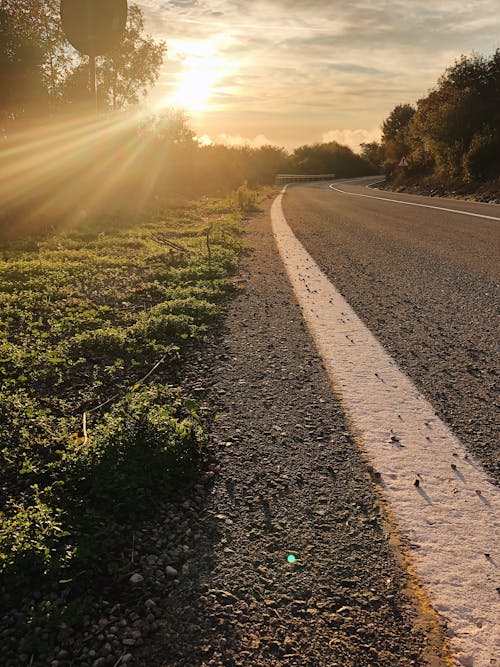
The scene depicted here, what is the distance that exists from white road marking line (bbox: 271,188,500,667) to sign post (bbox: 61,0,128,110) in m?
9.56

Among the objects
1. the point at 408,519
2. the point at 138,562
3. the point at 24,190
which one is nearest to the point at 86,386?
the point at 138,562

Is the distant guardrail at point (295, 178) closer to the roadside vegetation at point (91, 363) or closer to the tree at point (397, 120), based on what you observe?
the tree at point (397, 120)

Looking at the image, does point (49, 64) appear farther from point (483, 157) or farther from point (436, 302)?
point (436, 302)

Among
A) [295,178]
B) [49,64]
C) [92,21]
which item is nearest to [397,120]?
[295,178]

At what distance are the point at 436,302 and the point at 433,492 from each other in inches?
96.3

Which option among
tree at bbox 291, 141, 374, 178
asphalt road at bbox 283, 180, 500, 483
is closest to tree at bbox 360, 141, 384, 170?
tree at bbox 291, 141, 374, 178

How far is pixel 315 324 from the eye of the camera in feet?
10.7

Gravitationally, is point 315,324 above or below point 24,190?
below

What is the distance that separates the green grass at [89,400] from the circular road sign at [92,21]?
6840 millimetres

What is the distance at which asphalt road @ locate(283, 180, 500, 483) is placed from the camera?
7.05ft

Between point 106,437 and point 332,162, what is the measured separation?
7455 cm

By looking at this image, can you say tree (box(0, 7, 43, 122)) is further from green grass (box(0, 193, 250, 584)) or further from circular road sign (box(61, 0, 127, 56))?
green grass (box(0, 193, 250, 584))

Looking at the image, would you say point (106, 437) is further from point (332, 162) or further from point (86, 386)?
point (332, 162)

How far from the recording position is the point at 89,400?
7.52 ft
